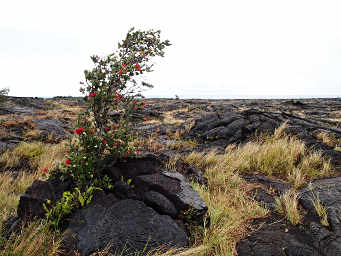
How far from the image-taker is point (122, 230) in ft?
8.46

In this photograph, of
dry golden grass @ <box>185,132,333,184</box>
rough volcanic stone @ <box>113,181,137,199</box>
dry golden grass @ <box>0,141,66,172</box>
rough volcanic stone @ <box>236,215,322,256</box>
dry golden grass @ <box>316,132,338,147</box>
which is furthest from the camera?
dry golden grass @ <box>316,132,338,147</box>

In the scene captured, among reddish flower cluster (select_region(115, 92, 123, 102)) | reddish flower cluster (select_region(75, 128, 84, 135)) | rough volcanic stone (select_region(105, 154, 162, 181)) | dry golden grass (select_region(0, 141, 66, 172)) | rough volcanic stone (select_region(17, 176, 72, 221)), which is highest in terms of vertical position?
reddish flower cluster (select_region(115, 92, 123, 102))

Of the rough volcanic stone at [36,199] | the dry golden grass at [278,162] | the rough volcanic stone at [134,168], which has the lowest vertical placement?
the dry golden grass at [278,162]

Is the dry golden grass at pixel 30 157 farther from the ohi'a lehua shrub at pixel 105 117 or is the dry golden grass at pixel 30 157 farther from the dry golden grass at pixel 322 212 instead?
the dry golden grass at pixel 322 212

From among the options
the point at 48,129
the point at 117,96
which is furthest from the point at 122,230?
the point at 48,129

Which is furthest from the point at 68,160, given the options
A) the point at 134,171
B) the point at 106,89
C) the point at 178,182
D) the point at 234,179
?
the point at 234,179

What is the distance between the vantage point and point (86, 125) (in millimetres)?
3432

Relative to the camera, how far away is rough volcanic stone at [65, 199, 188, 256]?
242cm

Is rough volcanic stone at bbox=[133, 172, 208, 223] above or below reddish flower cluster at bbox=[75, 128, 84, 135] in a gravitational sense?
below

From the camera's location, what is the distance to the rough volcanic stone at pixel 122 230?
242cm

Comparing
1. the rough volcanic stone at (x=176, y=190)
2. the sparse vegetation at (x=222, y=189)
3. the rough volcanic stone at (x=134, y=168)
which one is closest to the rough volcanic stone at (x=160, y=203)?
the rough volcanic stone at (x=176, y=190)

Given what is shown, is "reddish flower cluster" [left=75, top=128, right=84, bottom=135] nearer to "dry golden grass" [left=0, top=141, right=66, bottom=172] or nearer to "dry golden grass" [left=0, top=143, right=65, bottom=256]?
"dry golden grass" [left=0, top=143, right=65, bottom=256]

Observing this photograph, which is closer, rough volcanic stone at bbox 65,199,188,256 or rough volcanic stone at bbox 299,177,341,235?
rough volcanic stone at bbox 65,199,188,256

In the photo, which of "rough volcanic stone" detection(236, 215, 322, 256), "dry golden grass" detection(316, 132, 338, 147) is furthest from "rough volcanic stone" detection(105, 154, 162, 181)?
"dry golden grass" detection(316, 132, 338, 147)
